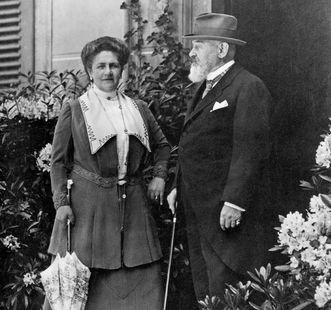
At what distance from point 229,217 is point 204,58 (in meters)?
0.95

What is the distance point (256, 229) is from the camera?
4.46m

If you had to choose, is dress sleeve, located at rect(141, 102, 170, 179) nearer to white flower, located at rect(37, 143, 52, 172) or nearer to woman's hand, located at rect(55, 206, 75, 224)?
woman's hand, located at rect(55, 206, 75, 224)

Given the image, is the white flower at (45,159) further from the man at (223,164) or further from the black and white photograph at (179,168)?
the man at (223,164)

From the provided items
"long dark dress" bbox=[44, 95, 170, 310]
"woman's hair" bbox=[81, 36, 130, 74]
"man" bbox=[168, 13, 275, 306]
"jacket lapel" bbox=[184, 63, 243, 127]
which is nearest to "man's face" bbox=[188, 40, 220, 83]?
"man" bbox=[168, 13, 275, 306]

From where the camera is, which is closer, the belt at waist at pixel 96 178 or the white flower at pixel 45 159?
the belt at waist at pixel 96 178

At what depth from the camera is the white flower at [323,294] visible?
3646 mm

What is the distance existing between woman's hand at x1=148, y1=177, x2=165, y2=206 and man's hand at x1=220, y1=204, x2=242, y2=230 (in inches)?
27.6

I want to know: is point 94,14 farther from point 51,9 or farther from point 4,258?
point 4,258

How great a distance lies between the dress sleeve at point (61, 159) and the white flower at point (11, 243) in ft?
4.19

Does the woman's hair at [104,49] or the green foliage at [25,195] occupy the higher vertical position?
the woman's hair at [104,49]

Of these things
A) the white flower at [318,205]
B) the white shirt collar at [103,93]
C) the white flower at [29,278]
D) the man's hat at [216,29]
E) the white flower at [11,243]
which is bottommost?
the white flower at [29,278]

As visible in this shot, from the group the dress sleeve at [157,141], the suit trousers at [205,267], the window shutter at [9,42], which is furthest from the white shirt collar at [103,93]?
the window shutter at [9,42]

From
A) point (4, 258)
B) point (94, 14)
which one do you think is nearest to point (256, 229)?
point (4, 258)

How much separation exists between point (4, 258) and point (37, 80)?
5.13 feet
